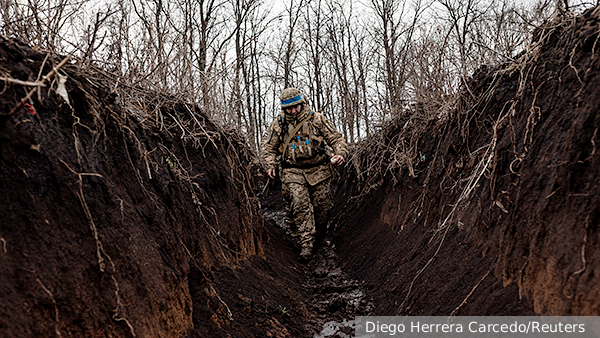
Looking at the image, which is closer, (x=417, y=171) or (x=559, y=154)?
(x=559, y=154)

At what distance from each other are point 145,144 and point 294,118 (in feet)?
10.6

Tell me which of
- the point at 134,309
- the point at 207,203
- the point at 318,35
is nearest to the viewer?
the point at 134,309

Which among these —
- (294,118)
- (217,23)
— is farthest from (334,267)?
(217,23)

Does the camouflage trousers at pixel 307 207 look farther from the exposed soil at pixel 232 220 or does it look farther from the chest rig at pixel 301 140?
the exposed soil at pixel 232 220

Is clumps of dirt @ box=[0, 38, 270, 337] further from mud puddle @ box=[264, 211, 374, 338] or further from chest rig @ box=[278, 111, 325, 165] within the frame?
chest rig @ box=[278, 111, 325, 165]

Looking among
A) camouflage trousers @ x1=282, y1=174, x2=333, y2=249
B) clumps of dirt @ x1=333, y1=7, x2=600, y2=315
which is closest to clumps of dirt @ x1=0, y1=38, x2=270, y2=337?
clumps of dirt @ x1=333, y1=7, x2=600, y2=315

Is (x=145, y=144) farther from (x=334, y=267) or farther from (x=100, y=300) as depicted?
(x=334, y=267)

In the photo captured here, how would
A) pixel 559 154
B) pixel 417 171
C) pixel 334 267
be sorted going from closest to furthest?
pixel 559 154 < pixel 417 171 < pixel 334 267

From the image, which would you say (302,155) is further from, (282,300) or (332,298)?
(282,300)

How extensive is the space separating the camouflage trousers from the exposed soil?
4.65 ft

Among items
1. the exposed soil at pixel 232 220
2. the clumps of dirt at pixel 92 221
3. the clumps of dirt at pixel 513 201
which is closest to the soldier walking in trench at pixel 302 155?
the clumps of dirt at pixel 513 201

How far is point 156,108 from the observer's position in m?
3.85

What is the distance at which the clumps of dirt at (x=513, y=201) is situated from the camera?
2.06 meters

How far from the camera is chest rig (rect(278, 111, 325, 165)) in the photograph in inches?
246
